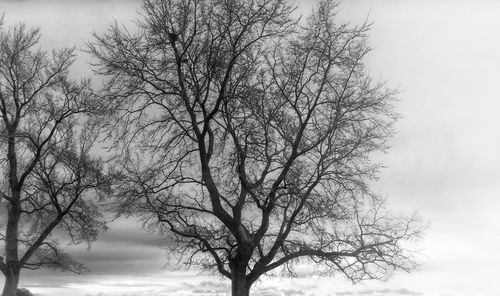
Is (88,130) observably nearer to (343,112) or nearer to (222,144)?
(222,144)

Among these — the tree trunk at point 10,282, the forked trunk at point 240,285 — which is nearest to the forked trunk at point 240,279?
the forked trunk at point 240,285

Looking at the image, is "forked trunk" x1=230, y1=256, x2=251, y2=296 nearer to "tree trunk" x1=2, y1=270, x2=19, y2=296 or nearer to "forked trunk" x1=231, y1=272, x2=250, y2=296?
"forked trunk" x1=231, y1=272, x2=250, y2=296

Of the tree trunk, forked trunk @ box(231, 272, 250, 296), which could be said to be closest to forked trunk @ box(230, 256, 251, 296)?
forked trunk @ box(231, 272, 250, 296)

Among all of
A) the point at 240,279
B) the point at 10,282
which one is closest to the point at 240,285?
the point at 240,279

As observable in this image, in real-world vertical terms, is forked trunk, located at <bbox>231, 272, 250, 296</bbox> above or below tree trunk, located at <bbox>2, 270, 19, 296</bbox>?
below

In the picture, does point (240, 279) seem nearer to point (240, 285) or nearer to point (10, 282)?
point (240, 285)

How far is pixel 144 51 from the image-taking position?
16578 mm

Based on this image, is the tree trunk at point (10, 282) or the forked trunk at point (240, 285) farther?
the tree trunk at point (10, 282)

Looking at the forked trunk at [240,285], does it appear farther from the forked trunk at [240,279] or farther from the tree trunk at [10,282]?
the tree trunk at [10,282]

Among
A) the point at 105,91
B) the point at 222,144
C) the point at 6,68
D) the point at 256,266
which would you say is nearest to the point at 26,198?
the point at 6,68

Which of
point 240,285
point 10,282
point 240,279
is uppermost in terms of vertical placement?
point 10,282

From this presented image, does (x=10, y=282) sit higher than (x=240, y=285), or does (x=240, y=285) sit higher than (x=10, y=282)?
(x=10, y=282)

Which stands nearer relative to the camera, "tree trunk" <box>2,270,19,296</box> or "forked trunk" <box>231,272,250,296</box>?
"forked trunk" <box>231,272,250,296</box>

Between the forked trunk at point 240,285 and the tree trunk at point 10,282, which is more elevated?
the tree trunk at point 10,282
